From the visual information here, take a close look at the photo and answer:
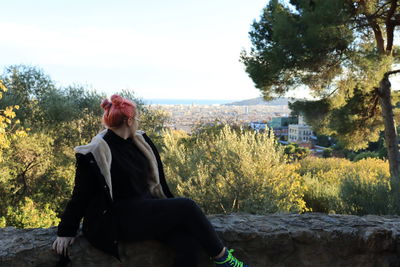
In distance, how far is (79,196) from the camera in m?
2.04

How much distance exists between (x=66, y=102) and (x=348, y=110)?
1071 centimetres

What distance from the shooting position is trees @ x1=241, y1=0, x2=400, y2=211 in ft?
29.3

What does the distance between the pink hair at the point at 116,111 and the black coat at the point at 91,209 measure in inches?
11.2

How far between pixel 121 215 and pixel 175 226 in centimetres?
31

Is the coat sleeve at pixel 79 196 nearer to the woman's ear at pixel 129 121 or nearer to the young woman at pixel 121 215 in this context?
the young woman at pixel 121 215

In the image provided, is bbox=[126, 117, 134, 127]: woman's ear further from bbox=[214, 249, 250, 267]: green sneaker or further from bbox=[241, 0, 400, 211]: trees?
bbox=[241, 0, 400, 211]: trees

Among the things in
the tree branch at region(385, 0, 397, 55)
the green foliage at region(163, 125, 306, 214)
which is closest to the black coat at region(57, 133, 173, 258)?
the green foliage at region(163, 125, 306, 214)

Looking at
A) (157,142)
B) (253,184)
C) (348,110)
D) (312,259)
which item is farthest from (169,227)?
(157,142)

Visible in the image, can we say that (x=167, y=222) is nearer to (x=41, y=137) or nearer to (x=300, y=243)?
(x=300, y=243)

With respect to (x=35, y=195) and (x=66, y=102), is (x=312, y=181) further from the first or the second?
(x=66, y=102)

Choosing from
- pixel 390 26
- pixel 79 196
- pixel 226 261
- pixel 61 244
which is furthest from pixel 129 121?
pixel 390 26

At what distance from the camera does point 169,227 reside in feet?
6.85

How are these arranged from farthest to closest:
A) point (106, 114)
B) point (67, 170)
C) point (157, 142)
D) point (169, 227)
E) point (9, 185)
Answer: point (157, 142) < point (67, 170) < point (9, 185) < point (106, 114) < point (169, 227)

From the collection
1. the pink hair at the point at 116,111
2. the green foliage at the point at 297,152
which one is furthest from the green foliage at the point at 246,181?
the green foliage at the point at 297,152
